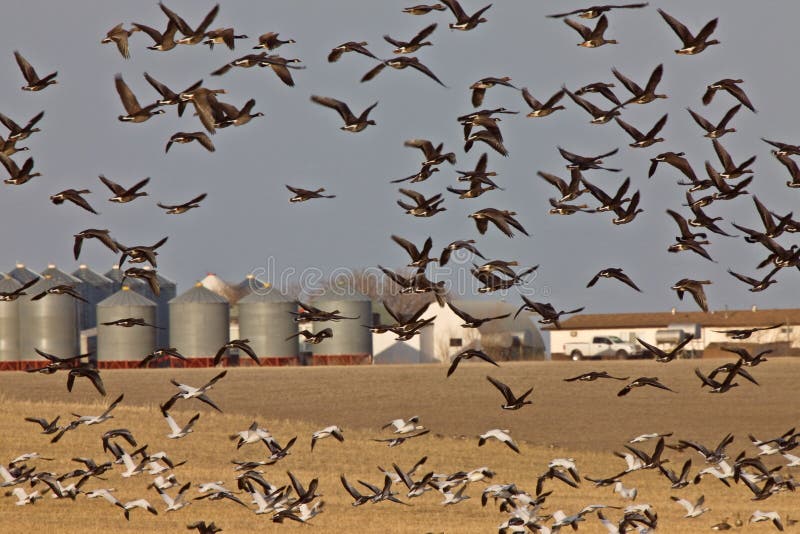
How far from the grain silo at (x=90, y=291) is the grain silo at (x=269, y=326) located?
19.4 m

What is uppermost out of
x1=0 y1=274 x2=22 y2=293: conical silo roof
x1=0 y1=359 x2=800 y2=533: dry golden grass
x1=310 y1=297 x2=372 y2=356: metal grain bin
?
x1=0 y1=274 x2=22 y2=293: conical silo roof

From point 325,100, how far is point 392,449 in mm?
32976

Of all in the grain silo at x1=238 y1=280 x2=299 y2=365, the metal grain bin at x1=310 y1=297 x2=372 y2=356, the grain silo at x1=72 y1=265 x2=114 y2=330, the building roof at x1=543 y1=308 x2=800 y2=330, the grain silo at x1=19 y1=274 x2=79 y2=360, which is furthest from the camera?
the building roof at x1=543 y1=308 x2=800 y2=330

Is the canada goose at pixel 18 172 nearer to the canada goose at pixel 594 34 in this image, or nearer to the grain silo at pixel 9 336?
the canada goose at pixel 594 34

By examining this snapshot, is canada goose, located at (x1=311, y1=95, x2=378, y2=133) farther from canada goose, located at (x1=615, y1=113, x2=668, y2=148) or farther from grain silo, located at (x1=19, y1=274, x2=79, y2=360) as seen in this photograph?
grain silo, located at (x1=19, y1=274, x2=79, y2=360)

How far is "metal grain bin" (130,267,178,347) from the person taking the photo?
4419 inches

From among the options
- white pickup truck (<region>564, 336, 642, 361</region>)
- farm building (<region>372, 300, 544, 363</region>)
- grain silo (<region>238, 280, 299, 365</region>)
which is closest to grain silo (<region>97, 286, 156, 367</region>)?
grain silo (<region>238, 280, 299, 365</region>)

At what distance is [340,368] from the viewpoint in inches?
3868

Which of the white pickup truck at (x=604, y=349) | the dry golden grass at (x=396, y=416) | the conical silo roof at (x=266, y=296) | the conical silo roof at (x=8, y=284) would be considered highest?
the conical silo roof at (x=8, y=284)

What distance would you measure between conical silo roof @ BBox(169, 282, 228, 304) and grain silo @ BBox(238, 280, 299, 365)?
2.16 metres

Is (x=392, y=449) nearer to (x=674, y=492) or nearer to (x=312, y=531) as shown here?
(x=674, y=492)

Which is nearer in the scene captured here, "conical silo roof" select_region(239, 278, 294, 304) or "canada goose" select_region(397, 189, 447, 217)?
"canada goose" select_region(397, 189, 447, 217)

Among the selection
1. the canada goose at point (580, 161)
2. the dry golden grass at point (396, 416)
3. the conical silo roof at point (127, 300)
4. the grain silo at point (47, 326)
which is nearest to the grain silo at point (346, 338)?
the dry golden grass at point (396, 416)

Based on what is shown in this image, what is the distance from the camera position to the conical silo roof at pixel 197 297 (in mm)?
106750
